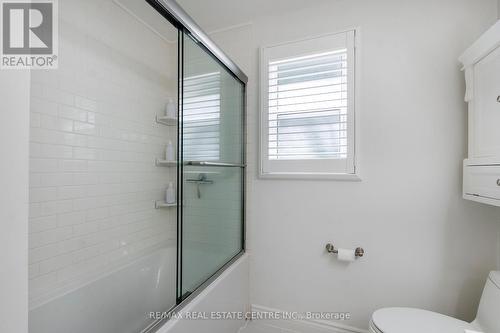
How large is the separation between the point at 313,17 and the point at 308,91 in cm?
54

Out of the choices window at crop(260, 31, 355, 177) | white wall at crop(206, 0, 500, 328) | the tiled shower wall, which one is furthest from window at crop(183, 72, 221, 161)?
the tiled shower wall

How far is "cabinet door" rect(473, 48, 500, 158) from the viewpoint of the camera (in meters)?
1.11

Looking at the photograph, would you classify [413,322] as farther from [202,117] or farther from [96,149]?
[96,149]

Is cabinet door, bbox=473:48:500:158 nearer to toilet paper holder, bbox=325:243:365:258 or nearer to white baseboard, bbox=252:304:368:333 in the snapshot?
toilet paper holder, bbox=325:243:365:258

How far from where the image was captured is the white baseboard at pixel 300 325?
1.59m

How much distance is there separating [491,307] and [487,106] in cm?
98

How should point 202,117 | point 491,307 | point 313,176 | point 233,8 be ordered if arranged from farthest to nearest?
point 233,8, point 313,176, point 202,117, point 491,307

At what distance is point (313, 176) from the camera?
1.64 m

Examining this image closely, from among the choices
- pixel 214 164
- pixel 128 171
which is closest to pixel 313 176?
pixel 214 164

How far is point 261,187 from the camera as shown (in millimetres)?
1803

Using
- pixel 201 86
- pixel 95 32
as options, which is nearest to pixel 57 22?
pixel 95 32

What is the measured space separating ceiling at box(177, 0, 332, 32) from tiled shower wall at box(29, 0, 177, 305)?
1.29 feet

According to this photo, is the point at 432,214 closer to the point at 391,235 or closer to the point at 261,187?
the point at 391,235

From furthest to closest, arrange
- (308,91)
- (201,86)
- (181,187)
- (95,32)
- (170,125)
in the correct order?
(170,125)
(308,91)
(95,32)
(201,86)
(181,187)
